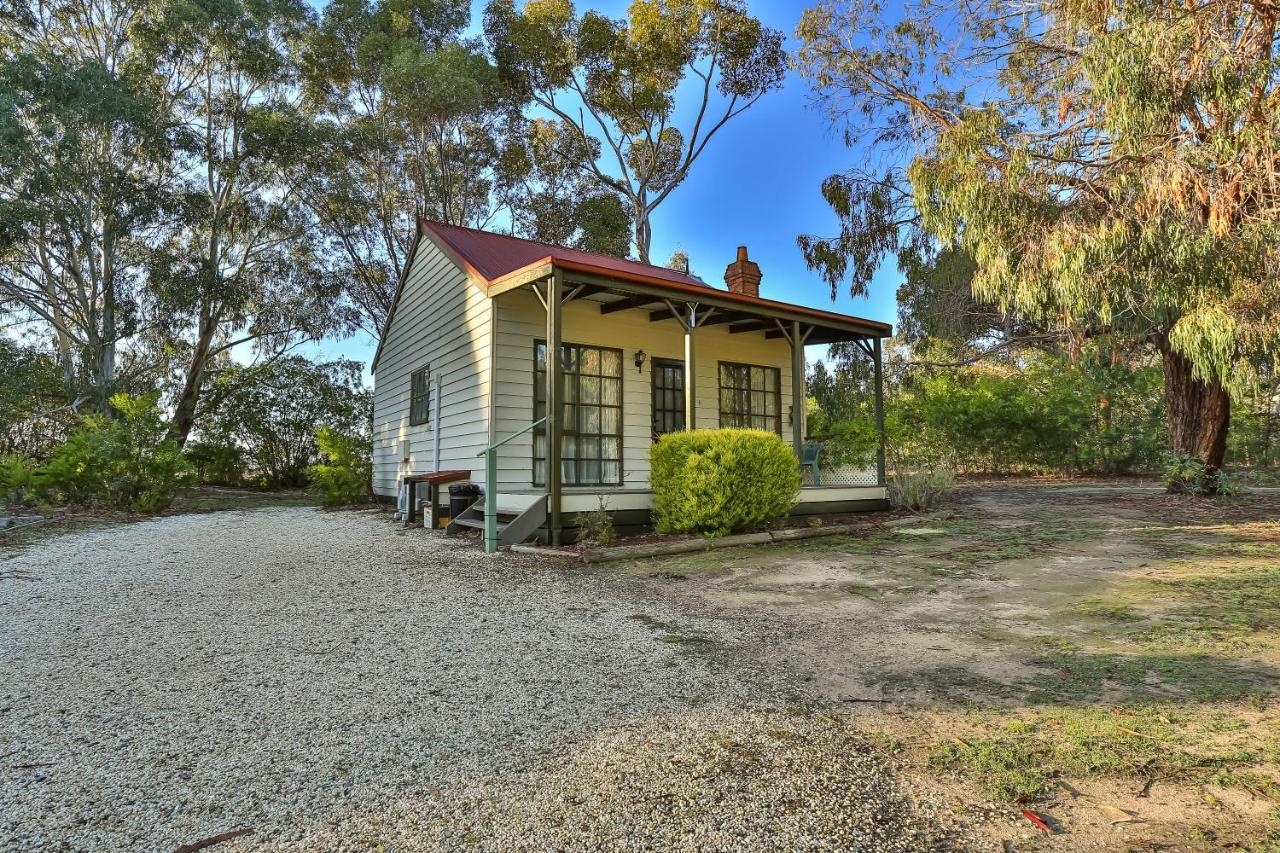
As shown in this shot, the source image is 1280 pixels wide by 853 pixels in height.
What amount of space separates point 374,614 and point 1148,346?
36.5 ft

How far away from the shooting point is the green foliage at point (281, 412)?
16.1m

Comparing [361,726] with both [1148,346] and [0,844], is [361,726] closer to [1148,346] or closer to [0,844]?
[0,844]

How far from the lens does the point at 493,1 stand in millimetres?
19078

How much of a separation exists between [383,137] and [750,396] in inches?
530

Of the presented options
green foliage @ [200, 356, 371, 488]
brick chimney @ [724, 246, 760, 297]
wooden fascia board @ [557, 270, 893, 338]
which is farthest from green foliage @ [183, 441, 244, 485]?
wooden fascia board @ [557, 270, 893, 338]

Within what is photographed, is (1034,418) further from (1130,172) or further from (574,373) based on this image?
(574,373)

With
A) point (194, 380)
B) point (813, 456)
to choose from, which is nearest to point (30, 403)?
point (194, 380)

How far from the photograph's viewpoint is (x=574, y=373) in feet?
27.5

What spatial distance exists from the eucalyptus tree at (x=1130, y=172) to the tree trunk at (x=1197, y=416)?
1719 millimetres

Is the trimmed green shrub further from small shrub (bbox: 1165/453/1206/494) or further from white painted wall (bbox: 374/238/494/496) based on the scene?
small shrub (bbox: 1165/453/1206/494)

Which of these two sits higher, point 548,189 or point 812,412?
point 548,189

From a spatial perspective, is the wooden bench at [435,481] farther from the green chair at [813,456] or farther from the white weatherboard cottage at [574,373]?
the green chair at [813,456]

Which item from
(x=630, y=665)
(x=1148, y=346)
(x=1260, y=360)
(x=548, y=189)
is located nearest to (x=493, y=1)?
(x=548, y=189)

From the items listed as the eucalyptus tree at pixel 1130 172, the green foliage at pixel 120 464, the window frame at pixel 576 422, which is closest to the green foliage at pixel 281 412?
the green foliage at pixel 120 464
